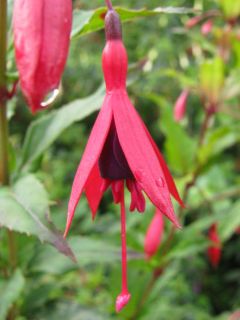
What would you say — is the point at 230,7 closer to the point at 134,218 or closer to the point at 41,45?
the point at 134,218

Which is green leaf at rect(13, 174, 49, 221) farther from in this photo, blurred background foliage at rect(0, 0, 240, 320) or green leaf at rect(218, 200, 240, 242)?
green leaf at rect(218, 200, 240, 242)

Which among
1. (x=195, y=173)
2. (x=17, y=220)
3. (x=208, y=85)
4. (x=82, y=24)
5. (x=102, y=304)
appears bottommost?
(x=102, y=304)

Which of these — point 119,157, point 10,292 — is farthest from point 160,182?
point 10,292

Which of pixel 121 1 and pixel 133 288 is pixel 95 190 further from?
pixel 121 1

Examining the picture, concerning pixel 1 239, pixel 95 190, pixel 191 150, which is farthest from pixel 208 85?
pixel 95 190

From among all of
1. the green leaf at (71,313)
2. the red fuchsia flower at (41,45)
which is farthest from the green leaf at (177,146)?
the red fuchsia flower at (41,45)

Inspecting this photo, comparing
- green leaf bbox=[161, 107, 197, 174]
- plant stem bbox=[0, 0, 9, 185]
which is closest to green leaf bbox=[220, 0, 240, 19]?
green leaf bbox=[161, 107, 197, 174]

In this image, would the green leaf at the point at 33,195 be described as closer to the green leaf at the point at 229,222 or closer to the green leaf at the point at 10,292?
the green leaf at the point at 10,292
